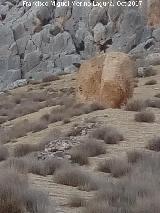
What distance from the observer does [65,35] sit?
64875 mm

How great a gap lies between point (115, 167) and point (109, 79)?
969cm

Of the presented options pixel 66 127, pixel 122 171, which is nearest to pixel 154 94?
pixel 66 127

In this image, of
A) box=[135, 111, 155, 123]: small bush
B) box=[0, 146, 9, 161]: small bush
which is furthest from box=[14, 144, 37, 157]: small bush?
box=[135, 111, 155, 123]: small bush

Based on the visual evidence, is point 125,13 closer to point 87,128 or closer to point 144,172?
point 87,128

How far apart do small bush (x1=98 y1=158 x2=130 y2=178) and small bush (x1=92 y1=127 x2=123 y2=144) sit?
314 centimetres

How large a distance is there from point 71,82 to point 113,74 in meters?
23.0

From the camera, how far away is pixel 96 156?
45.9 feet

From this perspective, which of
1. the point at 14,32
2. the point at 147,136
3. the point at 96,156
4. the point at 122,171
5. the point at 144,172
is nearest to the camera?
the point at 144,172

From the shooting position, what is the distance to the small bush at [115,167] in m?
11.3

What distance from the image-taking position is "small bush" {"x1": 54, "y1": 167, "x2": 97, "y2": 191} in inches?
403

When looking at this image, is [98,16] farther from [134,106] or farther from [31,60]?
[134,106]

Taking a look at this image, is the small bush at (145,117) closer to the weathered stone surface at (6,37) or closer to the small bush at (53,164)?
the small bush at (53,164)

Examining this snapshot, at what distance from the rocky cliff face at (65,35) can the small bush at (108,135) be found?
37.5 meters

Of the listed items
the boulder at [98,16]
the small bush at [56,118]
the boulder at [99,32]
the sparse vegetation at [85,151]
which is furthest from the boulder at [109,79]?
the boulder at [98,16]
